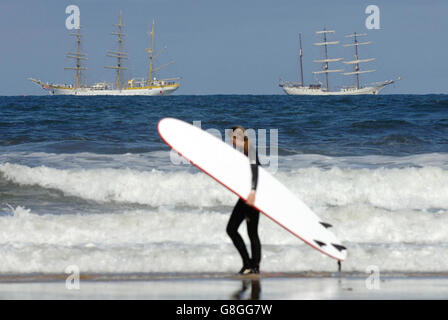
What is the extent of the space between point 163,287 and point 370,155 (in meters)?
11.4

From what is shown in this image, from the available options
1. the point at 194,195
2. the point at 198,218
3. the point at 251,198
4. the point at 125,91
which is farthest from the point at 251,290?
the point at 125,91

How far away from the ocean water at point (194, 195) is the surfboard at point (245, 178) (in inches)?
31.0

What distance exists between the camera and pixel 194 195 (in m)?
12.8

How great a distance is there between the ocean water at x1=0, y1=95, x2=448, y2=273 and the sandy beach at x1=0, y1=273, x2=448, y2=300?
0.56 m

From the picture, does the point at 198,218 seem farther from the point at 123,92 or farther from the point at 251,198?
the point at 123,92

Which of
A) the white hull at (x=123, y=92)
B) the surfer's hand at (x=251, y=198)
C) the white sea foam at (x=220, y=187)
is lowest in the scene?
the white sea foam at (x=220, y=187)

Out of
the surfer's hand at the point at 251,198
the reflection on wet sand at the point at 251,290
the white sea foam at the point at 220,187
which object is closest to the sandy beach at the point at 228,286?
the reflection on wet sand at the point at 251,290

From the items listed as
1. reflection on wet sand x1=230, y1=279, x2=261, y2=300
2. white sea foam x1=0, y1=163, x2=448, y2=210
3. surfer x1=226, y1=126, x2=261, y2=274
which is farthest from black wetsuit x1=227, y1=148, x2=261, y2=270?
white sea foam x1=0, y1=163, x2=448, y2=210

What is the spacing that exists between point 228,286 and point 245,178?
1164mm

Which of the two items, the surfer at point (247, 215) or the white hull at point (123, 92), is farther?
the white hull at point (123, 92)

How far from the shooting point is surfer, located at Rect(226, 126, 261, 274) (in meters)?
6.46

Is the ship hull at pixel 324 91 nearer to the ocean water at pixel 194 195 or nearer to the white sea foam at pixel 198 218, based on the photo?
the ocean water at pixel 194 195

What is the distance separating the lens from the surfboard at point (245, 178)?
22.3 ft
